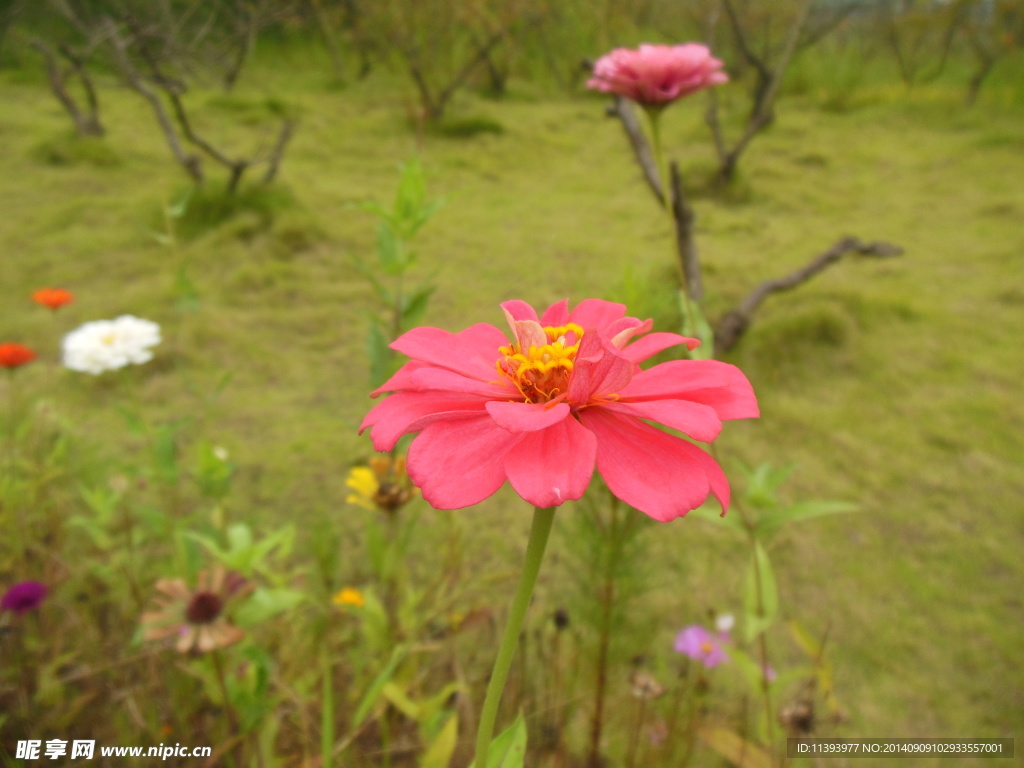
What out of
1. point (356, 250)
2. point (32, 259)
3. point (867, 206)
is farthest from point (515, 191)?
point (32, 259)

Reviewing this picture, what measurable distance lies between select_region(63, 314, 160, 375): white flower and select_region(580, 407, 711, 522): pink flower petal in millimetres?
553

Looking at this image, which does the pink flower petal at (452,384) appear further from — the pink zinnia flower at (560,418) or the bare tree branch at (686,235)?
the bare tree branch at (686,235)

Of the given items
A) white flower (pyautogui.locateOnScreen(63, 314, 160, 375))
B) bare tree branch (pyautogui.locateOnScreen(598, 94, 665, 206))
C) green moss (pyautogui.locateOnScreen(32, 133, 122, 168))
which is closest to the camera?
white flower (pyautogui.locateOnScreen(63, 314, 160, 375))

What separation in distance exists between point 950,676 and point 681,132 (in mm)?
1736

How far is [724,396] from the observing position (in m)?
0.21

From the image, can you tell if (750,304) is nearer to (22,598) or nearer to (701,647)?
(701,647)

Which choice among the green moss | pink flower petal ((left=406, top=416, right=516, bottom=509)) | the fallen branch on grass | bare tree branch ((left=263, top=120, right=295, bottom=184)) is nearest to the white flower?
pink flower petal ((left=406, top=416, right=516, bottom=509))

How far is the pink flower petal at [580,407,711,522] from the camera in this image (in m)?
0.17

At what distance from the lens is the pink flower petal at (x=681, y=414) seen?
0.57ft

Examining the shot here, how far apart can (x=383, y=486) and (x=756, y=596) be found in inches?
11.5

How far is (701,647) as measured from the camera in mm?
577

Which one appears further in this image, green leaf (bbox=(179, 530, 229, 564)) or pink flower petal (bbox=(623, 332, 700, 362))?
green leaf (bbox=(179, 530, 229, 564))

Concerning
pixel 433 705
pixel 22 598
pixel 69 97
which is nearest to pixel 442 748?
pixel 433 705

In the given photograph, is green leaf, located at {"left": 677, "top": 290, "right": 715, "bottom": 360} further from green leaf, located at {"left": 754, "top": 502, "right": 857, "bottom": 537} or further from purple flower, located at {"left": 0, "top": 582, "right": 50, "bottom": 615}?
purple flower, located at {"left": 0, "top": 582, "right": 50, "bottom": 615}
